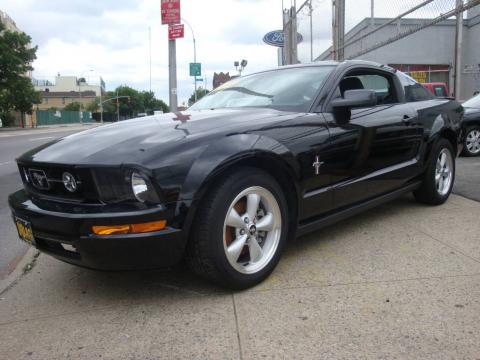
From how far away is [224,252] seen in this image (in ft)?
8.86

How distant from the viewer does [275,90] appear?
378 centimetres

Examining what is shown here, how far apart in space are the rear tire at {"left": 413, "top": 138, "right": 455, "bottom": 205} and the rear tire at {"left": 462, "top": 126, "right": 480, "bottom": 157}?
4.35 metres

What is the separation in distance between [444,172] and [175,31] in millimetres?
11005

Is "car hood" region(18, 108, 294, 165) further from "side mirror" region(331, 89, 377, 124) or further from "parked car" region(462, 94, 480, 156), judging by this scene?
"parked car" region(462, 94, 480, 156)

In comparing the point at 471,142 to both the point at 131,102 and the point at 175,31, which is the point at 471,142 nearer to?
the point at 175,31

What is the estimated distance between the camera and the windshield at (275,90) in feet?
11.8

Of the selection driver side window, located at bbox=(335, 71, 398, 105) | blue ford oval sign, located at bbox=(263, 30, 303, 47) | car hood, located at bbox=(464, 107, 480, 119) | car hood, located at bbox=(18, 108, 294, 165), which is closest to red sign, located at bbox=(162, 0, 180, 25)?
blue ford oval sign, located at bbox=(263, 30, 303, 47)

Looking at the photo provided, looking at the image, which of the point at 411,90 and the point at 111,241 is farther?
the point at 411,90

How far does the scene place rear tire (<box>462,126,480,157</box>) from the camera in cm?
898

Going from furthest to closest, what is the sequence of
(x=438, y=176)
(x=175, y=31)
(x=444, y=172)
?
(x=175, y=31)
(x=444, y=172)
(x=438, y=176)

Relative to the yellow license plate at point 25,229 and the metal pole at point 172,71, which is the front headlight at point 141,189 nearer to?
the yellow license plate at point 25,229

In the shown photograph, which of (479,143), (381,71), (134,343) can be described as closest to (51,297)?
(134,343)

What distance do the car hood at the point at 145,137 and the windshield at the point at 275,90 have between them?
0.27 metres

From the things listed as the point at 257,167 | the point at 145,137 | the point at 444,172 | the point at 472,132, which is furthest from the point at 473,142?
the point at 145,137
